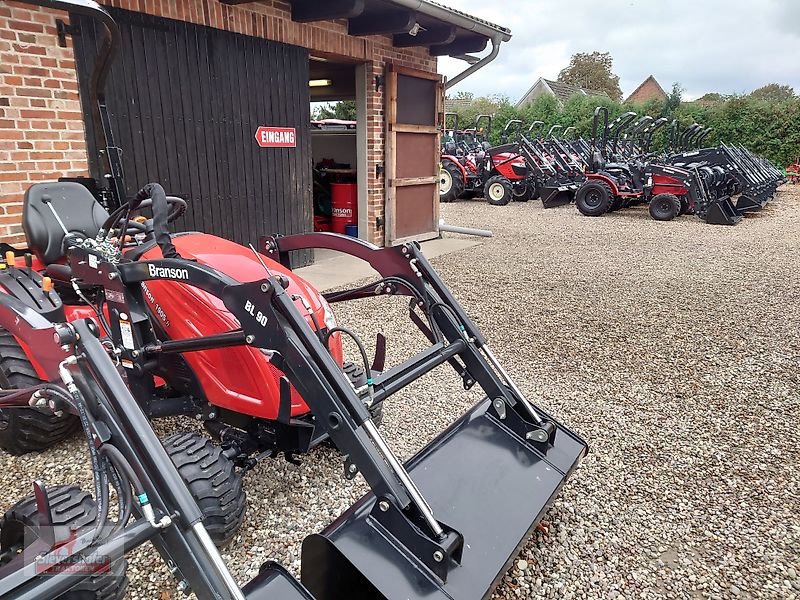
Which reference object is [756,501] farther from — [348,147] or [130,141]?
[348,147]

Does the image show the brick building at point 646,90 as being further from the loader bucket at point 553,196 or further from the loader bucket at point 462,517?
the loader bucket at point 462,517

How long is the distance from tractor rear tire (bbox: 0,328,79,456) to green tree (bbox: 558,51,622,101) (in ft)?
172

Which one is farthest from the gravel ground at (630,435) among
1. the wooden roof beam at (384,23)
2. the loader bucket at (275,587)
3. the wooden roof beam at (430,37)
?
the wooden roof beam at (430,37)

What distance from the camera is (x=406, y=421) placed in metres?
3.21

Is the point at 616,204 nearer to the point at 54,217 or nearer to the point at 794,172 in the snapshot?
the point at 794,172

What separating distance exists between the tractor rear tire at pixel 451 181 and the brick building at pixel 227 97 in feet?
19.4

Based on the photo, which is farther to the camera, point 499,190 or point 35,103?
point 499,190

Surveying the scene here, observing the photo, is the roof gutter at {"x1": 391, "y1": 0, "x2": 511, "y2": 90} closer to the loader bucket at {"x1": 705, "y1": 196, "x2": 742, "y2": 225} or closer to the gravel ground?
the gravel ground

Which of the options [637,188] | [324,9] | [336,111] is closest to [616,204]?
[637,188]

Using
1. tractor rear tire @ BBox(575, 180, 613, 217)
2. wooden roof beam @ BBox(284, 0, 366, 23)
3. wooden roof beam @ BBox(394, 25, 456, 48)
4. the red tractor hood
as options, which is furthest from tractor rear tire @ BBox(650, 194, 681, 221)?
the red tractor hood

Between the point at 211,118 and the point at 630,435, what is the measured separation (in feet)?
13.9

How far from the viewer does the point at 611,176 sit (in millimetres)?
11508

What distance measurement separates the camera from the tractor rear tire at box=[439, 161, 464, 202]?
1395 centimetres

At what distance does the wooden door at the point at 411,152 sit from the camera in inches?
290
